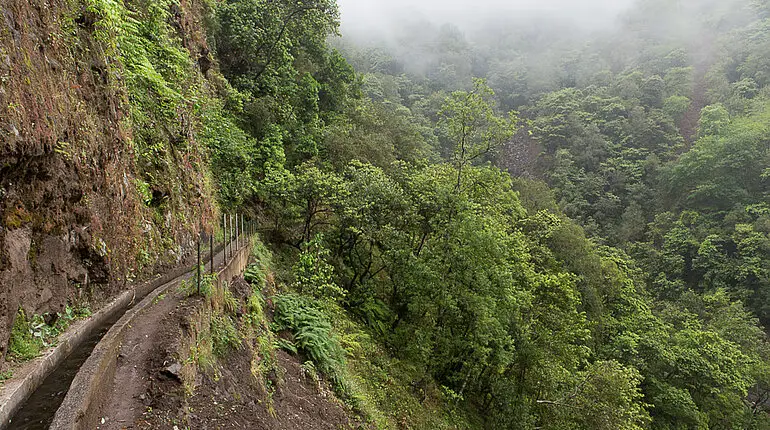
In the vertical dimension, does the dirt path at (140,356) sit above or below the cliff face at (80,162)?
below

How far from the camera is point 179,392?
4.25m

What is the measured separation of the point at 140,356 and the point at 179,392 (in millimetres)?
648

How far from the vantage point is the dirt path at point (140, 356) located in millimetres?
3716

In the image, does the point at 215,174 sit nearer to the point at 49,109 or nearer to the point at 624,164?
the point at 49,109

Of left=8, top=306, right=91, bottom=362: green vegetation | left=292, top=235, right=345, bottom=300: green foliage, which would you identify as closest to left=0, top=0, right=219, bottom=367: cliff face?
left=8, top=306, right=91, bottom=362: green vegetation

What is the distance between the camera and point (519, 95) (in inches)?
3504

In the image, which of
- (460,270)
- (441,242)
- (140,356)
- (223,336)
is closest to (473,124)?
(441,242)

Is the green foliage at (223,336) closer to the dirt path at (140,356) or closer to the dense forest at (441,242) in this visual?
the dirt path at (140,356)

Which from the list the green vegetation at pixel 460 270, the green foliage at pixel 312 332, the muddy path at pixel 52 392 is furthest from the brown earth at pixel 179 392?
the green vegetation at pixel 460 270

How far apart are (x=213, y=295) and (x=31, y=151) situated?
2.98 metres

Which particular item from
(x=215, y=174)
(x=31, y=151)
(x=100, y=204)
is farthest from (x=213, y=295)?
(x=215, y=174)

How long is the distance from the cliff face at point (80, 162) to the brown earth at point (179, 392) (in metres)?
0.94

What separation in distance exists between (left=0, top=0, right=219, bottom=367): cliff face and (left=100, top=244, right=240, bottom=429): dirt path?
2.53 feet

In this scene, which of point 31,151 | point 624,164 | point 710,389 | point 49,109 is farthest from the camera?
point 624,164
